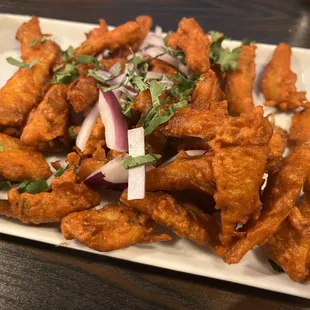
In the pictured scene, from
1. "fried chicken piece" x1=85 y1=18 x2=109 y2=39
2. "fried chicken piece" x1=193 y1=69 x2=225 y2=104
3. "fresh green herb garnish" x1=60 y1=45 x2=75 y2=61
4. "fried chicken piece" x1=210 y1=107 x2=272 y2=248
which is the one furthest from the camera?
"fried chicken piece" x1=85 y1=18 x2=109 y2=39

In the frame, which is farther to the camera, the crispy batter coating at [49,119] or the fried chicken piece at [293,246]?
the crispy batter coating at [49,119]

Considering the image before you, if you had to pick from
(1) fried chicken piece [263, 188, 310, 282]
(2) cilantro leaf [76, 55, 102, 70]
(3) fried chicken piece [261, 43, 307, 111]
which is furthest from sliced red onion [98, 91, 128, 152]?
(3) fried chicken piece [261, 43, 307, 111]

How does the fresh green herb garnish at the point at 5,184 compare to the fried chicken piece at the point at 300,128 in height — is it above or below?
below

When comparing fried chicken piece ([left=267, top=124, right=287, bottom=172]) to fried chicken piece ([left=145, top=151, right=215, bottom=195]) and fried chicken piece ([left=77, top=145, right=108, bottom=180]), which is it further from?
fried chicken piece ([left=77, top=145, right=108, bottom=180])

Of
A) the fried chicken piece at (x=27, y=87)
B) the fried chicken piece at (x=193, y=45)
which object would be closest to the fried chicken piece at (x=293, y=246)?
the fried chicken piece at (x=193, y=45)

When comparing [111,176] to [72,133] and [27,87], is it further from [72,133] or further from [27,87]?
[27,87]

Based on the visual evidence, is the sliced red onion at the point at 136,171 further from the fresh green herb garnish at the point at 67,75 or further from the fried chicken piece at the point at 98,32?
the fried chicken piece at the point at 98,32

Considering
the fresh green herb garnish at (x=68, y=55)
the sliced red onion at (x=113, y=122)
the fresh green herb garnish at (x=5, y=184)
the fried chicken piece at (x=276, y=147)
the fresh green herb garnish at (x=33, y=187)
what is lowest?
the fresh green herb garnish at (x=5, y=184)

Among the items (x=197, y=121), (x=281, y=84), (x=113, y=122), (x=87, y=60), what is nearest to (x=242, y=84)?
(x=281, y=84)
